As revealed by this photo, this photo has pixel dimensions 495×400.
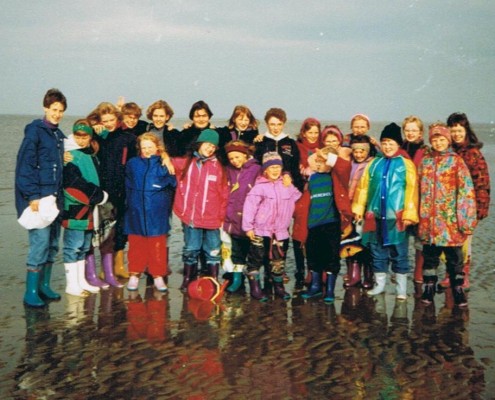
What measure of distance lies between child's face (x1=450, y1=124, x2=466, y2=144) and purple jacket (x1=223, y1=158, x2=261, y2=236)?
2472mm

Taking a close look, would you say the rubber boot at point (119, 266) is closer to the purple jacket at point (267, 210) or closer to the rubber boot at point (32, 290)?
the rubber boot at point (32, 290)

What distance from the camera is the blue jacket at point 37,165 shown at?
649 cm

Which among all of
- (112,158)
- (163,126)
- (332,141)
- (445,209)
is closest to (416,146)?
(332,141)

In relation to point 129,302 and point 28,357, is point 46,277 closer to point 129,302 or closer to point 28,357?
point 129,302

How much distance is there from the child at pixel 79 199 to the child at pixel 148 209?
0.41 m

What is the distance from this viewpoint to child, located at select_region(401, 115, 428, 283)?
7516 mm

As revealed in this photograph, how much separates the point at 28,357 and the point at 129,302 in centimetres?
191

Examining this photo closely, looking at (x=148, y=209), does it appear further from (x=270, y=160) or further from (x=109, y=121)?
(x=270, y=160)

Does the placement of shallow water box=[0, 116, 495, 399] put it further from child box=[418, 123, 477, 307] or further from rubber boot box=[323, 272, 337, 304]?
child box=[418, 123, 477, 307]

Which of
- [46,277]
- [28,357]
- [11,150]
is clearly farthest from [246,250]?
[11,150]

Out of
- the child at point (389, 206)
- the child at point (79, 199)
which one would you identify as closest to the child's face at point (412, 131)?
the child at point (389, 206)

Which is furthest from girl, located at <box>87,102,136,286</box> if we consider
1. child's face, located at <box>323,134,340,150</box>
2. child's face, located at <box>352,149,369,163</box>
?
child's face, located at <box>352,149,369,163</box>

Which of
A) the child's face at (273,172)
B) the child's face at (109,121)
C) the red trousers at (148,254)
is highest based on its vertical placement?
the child's face at (109,121)

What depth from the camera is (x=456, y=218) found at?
6816 mm
